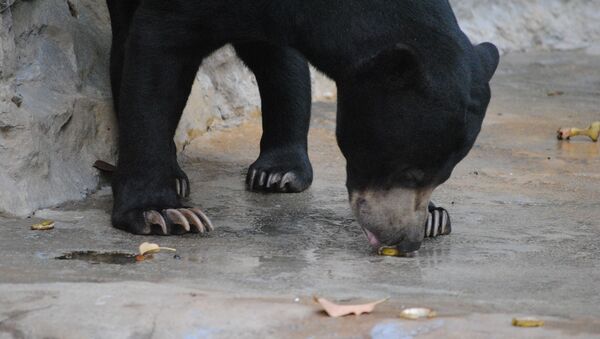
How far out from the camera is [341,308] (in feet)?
10.4

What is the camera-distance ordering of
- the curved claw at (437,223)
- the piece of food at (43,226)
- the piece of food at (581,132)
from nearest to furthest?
the piece of food at (43,226), the curved claw at (437,223), the piece of food at (581,132)

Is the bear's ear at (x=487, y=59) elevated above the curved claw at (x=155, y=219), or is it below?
above

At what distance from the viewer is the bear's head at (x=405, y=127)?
158 inches

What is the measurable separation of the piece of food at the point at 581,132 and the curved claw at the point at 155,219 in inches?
124

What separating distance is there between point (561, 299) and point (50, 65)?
8.45ft

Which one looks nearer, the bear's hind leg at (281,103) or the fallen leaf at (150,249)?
the fallen leaf at (150,249)

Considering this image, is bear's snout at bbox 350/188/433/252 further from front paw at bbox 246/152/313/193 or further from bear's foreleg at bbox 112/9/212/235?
front paw at bbox 246/152/313/193

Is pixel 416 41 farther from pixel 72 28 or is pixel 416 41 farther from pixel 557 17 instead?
pixel 557 17

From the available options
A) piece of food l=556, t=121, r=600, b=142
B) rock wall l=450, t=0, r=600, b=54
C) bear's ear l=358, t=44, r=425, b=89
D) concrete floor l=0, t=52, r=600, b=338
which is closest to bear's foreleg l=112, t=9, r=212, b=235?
concrete floor l=0, t=52, r=600, b=338

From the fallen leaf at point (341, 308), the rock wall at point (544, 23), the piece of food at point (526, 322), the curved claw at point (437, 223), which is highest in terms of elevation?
the rock wall at point (544, 23)

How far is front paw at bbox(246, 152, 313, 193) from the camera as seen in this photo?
530 cm

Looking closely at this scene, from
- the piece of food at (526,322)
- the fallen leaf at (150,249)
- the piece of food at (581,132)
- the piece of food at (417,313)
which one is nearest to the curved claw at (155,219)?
the fallen leaf at (150,249)

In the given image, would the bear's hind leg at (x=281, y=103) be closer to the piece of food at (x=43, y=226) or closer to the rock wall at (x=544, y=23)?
the piece of food at (x=43, y=226)

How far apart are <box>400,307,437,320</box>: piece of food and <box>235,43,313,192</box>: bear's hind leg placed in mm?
2235
